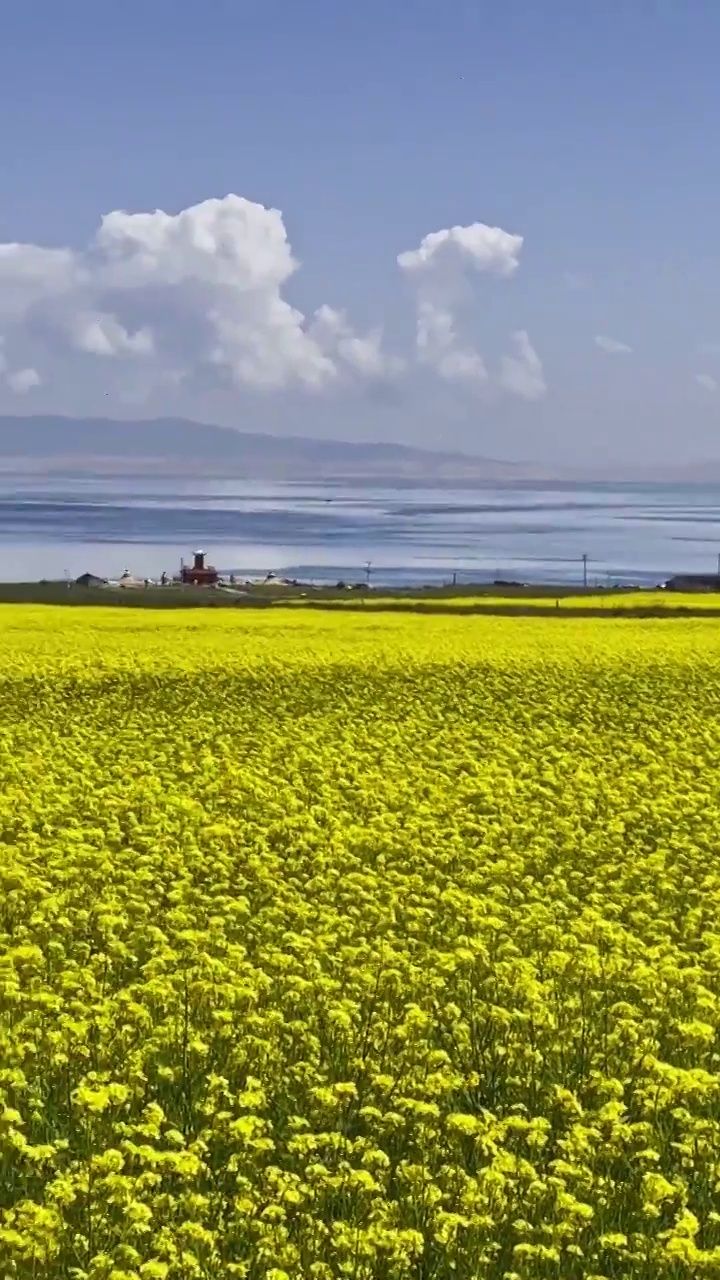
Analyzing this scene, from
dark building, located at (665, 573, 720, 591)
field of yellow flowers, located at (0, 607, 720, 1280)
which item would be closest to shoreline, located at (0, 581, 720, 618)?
dark building, located at (665, 573, 720, 591)

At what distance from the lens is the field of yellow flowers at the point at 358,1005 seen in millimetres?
6000

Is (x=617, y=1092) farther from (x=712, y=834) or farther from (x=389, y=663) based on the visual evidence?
(x=389, y=663)

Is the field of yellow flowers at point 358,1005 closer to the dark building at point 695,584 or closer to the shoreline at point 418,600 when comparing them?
the shoreline at point 418,600

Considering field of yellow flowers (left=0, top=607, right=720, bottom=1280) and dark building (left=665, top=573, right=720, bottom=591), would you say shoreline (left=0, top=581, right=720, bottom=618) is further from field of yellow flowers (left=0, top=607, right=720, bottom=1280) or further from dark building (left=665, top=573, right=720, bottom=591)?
field of yellow flowers (left=0, top=607, right=720, bottom=1280)

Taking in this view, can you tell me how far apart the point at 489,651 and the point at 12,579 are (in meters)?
83.5

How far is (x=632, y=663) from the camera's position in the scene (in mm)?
27984

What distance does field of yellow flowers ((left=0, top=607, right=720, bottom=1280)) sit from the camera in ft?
19.7

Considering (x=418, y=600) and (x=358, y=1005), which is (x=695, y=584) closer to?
(x=418, y=600)

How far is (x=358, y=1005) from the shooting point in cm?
824

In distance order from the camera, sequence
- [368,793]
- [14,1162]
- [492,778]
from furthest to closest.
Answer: [492,778]
[368,793]
[14,1162]

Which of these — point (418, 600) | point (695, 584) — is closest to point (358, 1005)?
point (418, 600)

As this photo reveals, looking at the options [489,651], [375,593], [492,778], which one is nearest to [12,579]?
[375,593]

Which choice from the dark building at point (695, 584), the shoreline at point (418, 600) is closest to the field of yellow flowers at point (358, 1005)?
the shoreline at point (418, 600)

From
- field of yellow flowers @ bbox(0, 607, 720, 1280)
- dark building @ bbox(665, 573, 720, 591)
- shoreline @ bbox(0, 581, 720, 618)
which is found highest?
dark building @ bbox(665, 573, 720, 591)
